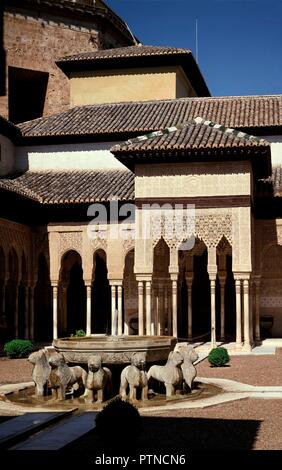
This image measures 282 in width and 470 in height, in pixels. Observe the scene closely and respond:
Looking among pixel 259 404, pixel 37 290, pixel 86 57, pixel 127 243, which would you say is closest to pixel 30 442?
pixel 259 404

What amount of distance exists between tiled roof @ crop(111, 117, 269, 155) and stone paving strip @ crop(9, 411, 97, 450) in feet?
43.9

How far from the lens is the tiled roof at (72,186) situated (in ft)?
86.5

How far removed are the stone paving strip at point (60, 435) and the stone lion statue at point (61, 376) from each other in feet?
5.10

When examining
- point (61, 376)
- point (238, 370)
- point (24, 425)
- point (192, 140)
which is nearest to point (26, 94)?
point (192, 140)

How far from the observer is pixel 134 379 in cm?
1216

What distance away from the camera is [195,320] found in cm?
3039

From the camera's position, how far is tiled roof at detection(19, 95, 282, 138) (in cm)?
2944

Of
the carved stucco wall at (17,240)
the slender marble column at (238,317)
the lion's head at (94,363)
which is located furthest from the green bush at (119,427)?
the carved stucco wall at (17,240)

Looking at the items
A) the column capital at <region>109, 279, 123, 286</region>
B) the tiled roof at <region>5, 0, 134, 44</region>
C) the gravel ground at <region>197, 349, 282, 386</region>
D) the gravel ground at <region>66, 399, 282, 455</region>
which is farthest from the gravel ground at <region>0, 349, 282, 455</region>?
the tiled roof at <region>5, 0, 134, 44</region>

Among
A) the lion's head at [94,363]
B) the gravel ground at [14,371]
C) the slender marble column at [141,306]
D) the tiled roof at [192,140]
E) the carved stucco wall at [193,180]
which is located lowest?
the gravel ground at [14,371]

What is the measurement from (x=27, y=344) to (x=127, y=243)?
631 centimetres

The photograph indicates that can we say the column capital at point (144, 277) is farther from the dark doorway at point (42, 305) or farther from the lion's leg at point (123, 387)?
A: the lion's leg at point (123, 387)

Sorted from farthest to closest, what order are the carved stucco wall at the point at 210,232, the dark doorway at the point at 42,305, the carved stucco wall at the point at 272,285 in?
the dark doorway at the point at 42,305
the carved stucco wall at the point at 272,285
the carved stucco wall at the point at 210,232

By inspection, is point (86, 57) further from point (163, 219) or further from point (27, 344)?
point (27, 344)
